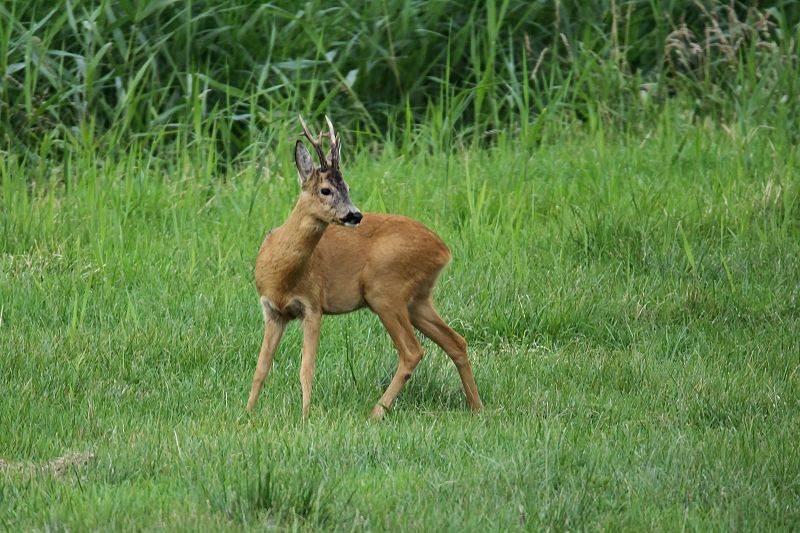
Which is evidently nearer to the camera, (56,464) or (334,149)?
(56,464)

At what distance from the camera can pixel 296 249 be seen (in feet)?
20.0

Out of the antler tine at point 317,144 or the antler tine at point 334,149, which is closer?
the antler tine at point 317,144

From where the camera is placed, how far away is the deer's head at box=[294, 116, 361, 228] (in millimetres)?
5879

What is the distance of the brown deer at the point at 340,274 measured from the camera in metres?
6.07

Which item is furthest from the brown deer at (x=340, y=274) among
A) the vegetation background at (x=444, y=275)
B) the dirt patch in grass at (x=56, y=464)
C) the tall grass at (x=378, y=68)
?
the tall grass at (x=378, y=68)

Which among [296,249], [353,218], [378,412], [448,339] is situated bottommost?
[378,412]

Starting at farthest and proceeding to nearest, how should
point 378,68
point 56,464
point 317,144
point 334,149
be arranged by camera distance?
point 378,68 → point 334,149 → point 317,144 → point 56,464

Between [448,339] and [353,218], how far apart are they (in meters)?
0.88

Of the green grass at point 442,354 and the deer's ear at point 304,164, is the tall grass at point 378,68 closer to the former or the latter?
the green grass at point 442,354

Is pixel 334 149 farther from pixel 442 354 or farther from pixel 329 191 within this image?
pixel 442 354

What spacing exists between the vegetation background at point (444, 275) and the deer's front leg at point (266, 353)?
138mm

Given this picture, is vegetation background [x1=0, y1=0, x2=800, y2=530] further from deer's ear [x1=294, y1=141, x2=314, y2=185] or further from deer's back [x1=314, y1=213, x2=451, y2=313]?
deer's ear [x1=294, y1=141, x2=314, y2=185]

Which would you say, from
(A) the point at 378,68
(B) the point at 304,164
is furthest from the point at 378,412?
(A) the point at 378,68

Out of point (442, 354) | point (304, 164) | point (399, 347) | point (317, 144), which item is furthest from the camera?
point (442, 354)
